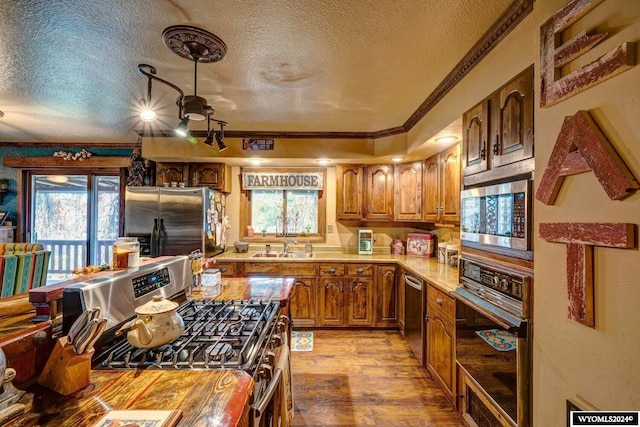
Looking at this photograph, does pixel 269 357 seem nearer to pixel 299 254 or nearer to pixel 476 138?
pixel 476 138

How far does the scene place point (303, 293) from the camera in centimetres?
367

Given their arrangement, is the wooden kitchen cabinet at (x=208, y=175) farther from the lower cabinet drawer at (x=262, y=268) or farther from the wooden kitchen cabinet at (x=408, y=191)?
the wooden kitchen cabinet at (x=408, y=191)

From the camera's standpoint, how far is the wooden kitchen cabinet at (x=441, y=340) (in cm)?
216

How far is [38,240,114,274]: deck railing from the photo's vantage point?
4422mm

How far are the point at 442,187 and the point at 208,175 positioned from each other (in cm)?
297

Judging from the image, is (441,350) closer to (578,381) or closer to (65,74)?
(578,381)

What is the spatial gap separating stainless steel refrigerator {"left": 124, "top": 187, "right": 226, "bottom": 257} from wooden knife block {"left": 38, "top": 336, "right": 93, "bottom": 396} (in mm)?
2749

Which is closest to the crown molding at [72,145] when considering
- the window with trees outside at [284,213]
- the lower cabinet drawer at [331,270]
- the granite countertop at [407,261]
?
the window with trees outside at [284,213]

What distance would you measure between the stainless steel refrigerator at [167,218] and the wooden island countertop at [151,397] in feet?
8.89

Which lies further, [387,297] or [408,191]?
[408,191]

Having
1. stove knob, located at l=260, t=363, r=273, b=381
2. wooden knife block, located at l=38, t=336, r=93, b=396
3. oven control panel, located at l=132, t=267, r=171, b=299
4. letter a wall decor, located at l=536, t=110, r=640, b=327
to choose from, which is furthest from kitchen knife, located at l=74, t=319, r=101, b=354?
letter a wall decor, located at l=536, t=110, r=640, b=327

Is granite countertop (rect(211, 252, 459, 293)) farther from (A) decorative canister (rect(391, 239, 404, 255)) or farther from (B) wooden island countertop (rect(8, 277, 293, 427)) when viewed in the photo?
(B) wooden island countertop (rect(8, 277, 293, 427))

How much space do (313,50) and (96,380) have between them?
2.02 metres

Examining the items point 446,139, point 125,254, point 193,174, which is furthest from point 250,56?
Result: point 193,174
